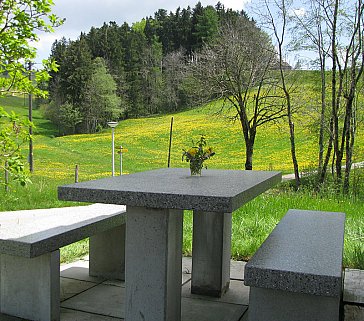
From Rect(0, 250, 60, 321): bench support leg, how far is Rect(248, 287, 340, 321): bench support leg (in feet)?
3.97

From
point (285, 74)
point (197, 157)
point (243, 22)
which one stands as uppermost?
point (243, 22)

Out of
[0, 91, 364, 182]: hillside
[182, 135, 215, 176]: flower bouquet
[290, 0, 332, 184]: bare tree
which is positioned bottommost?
[0, 91, 364, 182]: hillside

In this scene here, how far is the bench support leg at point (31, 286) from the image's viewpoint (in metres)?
2.76

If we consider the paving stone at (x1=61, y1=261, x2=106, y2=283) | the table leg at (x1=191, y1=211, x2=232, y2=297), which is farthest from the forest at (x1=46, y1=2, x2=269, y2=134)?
the table leg at (x1=191, y1=211, x2=232, y2=297)

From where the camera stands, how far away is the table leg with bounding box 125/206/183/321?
2.46m

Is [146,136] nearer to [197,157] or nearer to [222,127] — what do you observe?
[222,127]

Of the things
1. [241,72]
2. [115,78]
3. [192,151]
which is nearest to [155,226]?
[192,151]

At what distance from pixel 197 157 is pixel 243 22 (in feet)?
51.6

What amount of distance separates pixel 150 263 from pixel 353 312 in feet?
4.45

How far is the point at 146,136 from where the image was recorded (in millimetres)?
28547

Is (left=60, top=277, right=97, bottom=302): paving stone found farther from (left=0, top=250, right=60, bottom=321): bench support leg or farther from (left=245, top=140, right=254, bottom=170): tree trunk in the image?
(left=245, top=140, right=254, bottom=170): tree trunk

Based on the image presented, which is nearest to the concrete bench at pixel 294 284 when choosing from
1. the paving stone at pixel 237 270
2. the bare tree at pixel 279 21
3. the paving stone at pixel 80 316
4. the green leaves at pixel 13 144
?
the paving stone at pixel 80 316

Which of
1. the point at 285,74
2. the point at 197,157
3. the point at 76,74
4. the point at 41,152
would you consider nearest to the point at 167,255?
the point at 197,157

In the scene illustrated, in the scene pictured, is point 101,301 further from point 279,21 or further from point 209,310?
point 279,21
